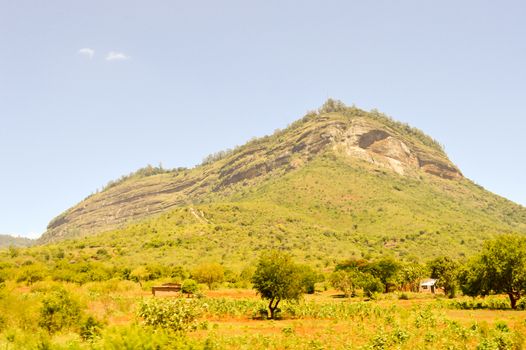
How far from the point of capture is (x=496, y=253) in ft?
133

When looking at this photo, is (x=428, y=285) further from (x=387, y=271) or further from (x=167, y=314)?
(x=167, y=314)

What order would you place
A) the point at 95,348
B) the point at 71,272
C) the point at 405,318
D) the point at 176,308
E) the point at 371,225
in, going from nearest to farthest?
the point at 95,348 → the point at 176,308 → the point at 405,318 → the point at 71,272 → the point at 371,225

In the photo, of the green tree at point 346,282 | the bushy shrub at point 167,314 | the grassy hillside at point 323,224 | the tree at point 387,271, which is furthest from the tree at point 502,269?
the grassy hillside at point 323,224

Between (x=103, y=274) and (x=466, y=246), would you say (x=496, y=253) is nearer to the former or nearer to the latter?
(x=103, y=274)

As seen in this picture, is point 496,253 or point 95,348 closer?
point 95,348

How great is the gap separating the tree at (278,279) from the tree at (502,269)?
58.3 feet

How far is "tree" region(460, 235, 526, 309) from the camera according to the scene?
128 feet

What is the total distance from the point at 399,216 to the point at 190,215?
65.1m

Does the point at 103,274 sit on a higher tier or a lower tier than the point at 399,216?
lower

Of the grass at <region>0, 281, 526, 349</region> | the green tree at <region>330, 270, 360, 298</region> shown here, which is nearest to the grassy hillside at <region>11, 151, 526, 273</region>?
the green tree at <region>330, 270, 360, 298</region>

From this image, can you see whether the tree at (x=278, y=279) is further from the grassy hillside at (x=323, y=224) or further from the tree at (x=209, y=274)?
the grassy hillside at (x=323, y=224)

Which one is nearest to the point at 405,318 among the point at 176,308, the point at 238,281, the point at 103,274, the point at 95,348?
the point at 176,308

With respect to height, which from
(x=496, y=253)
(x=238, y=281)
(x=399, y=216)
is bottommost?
(x=238, y=281)

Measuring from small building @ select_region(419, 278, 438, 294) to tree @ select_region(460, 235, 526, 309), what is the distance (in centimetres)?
3121
